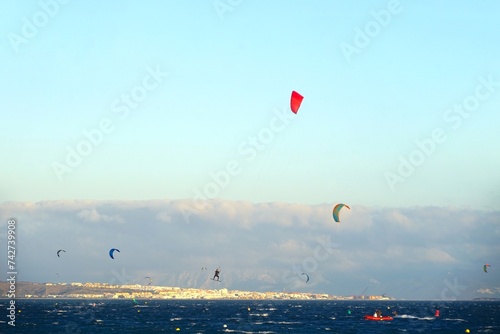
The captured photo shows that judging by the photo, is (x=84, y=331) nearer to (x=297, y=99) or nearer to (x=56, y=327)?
(x=56, y=327)

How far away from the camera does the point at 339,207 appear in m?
98.1

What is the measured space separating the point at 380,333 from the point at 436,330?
1467 centimetres

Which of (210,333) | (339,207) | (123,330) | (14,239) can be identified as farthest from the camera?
(123,330)

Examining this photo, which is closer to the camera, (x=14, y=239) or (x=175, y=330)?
(x=14, y=239)

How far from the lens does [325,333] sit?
375ft

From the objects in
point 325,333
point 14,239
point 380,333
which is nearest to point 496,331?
point 380,333

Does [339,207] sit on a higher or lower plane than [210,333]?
higher

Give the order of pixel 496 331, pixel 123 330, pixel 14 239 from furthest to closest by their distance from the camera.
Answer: pixel 496 331 → pixel 123 330 → pixel 14 239

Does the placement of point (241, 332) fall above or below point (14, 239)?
below

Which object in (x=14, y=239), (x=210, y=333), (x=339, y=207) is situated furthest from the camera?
(x=210, y=333)

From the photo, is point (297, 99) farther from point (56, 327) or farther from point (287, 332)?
point (56, 327)

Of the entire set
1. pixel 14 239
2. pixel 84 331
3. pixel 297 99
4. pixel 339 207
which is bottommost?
pixel 84 331

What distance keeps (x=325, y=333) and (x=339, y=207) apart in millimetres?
27055

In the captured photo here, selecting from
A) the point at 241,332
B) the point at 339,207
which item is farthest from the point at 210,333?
the point at 339,207
